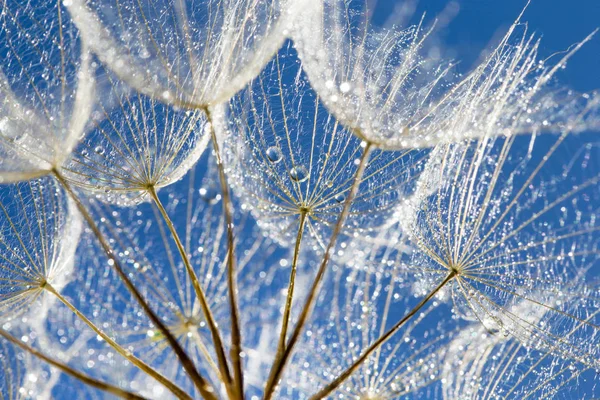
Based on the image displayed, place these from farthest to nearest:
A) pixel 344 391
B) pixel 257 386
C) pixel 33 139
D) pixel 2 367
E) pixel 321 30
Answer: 1. pixel 257 386
2. pixel 2 367
3. pixel 344 391
4. pixel 321 30
5. pixel 33 139

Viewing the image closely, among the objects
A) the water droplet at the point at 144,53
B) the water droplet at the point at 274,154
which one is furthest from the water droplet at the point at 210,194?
the water droplet at the point at 144,53

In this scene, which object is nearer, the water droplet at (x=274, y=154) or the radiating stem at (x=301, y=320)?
the radiating stem at (x=301, y=320)

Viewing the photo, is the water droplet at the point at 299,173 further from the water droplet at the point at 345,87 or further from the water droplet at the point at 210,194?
the water droplet at the point at 210,194

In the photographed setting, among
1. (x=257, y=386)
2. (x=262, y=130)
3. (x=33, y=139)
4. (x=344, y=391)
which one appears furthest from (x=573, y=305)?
(x=33, y=139)

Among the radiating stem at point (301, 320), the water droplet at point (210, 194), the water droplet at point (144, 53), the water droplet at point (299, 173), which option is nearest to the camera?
the radiating stem at point (301, 320)

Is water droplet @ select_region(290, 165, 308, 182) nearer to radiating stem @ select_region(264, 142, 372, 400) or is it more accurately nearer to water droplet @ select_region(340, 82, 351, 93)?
radiating stem @ select_region(264, 142, 372, 400)

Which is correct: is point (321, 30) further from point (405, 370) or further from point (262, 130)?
point (405, 370)

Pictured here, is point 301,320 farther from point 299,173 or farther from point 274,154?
point 274,154
